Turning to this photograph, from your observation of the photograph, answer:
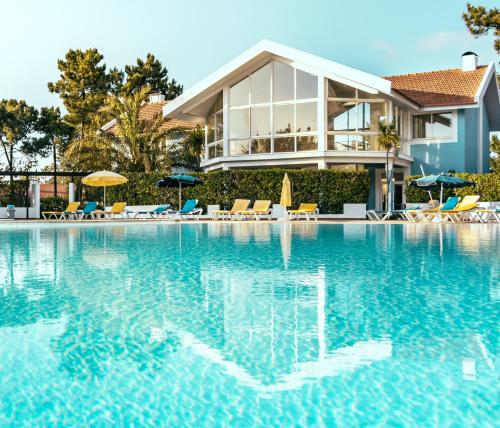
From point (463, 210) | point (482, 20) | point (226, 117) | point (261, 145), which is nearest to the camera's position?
point (463, 210)

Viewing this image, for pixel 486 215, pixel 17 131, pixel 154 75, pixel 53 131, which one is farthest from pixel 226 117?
pixel 154 75

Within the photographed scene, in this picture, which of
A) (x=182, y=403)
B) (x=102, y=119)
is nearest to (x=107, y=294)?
(x=182, y=403)

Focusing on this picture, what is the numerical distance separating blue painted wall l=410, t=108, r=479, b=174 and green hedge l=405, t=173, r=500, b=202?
131 inches

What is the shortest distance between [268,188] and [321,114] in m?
4.38

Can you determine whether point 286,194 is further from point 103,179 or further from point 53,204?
point 53,204

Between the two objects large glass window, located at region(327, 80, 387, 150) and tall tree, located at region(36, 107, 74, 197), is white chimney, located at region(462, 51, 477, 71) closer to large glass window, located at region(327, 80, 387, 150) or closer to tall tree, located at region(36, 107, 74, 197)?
large glass window, located at region(327, 80, 387, 150)

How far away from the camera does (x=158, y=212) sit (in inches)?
1107

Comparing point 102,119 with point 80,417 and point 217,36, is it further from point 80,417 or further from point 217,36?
point 80,417

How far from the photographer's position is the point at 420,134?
105ft

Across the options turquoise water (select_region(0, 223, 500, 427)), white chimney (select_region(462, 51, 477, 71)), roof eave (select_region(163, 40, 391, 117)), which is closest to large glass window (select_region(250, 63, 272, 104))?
roof eave (select_region(163, 40, 391, 117))

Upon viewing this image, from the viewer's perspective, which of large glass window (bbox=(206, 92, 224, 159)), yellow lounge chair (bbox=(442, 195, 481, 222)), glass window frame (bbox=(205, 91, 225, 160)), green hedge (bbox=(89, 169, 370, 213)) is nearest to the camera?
yellow lounge chair (bbox=(442, 195, 481, 222))

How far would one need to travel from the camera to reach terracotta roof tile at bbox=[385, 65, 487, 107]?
100 feet

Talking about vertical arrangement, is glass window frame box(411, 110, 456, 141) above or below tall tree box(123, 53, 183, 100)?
below

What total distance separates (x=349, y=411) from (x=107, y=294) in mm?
4061
